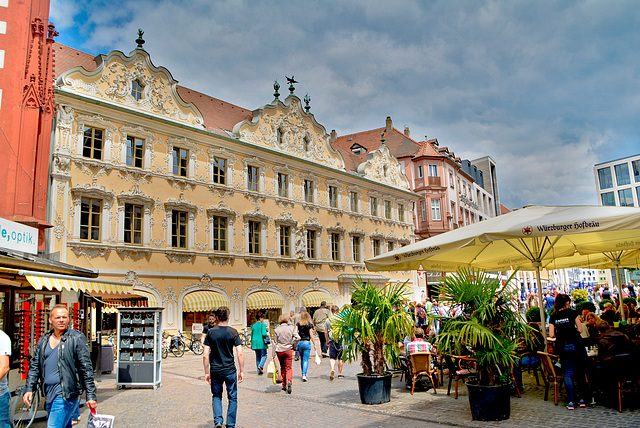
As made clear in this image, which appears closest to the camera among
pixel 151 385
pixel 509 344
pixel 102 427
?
pixel 102 427

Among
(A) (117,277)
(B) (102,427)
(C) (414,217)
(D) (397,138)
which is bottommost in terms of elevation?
(B) (102,427)

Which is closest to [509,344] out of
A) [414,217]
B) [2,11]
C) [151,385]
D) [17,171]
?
[151,385]

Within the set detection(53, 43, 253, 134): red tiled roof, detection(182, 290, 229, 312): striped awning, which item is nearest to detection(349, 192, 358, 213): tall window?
detection(53, 43, 253, 134): red tiled roof

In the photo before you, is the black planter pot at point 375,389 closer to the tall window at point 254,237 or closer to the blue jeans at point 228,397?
the blue jeans at point 228,397

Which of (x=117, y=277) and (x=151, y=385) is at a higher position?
(x=117, y=277)

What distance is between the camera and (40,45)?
674 inches

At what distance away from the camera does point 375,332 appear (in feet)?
30.1

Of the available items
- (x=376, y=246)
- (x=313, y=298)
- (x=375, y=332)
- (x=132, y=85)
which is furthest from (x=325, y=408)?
(x=376, y=246)

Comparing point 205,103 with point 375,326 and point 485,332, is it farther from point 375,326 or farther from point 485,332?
point 485,332

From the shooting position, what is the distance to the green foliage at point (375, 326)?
9.08 metres

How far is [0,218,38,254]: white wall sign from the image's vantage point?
12.6 meters

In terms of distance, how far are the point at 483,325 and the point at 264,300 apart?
20471 mm

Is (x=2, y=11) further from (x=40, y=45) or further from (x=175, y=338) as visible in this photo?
(x=175, y=338)

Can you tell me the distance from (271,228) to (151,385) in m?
16.7
